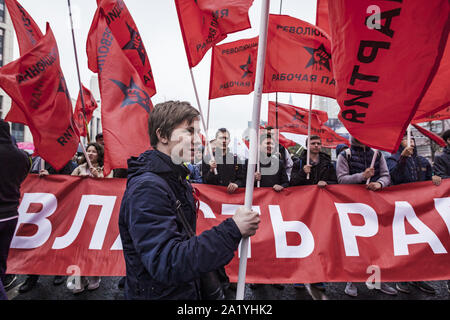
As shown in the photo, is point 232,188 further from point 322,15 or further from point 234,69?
point 322,15

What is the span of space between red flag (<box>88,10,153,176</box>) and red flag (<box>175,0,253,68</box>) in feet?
2.66

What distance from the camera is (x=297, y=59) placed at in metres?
3.80

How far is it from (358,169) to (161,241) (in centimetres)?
337

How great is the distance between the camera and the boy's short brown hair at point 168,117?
1.36 meters

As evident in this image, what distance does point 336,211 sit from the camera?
3.23 metres

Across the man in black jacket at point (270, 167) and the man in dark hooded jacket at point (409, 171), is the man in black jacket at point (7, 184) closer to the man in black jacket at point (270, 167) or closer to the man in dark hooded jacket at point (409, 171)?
the man in black jacket at point (270, 167)

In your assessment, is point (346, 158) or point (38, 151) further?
point (346, 158)

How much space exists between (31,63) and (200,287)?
327cm

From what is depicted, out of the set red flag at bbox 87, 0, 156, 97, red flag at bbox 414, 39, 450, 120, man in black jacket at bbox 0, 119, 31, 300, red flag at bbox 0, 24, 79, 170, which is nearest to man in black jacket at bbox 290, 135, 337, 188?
red flag at bbox 414, 39, 450, 120

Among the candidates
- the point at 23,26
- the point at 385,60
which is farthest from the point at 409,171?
the point at 23,26

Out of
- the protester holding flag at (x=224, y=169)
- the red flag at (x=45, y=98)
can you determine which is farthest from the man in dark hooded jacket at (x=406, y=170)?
the red flag at (x=45, y=98)

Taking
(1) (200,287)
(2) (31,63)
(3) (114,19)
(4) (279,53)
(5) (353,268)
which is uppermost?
(3) (114,19)

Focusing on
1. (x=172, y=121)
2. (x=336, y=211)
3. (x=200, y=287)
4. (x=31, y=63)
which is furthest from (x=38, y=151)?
(x=336, y=211)
